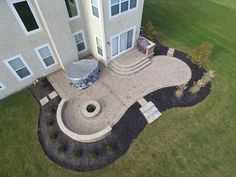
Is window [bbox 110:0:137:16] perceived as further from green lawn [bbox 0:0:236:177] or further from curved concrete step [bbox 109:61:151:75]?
green lawn [bbox 0:0:236:177]

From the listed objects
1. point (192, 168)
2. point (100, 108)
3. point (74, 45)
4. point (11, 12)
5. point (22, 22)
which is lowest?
point (192, 168)

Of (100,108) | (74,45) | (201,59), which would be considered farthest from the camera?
(201,59)

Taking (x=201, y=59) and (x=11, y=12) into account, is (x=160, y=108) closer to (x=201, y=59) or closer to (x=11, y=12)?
(x=201, y=59)

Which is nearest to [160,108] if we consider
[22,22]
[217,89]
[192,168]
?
[192,168]

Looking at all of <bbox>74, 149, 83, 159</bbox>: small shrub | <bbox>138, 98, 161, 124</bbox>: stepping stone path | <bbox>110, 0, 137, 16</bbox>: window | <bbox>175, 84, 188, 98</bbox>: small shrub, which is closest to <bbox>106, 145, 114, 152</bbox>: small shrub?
<bbox>74, 149, 83, 159</bbox>: small shrub

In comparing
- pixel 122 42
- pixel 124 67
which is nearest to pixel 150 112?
pixel 124 67

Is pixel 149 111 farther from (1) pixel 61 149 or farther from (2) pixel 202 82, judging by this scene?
(1) pixel 61 149
